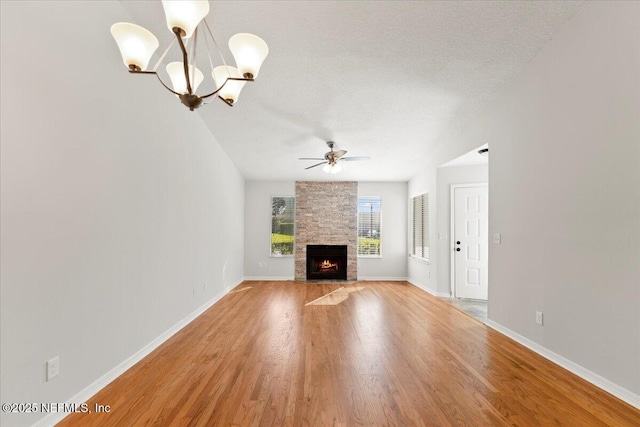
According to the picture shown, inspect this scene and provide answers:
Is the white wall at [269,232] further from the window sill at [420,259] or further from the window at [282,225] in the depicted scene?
the window sill at [420,259]

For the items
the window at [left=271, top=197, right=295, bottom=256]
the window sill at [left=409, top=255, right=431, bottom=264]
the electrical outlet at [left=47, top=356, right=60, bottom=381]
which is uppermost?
the window at [left=271, top=197, right=295, bottom=256]

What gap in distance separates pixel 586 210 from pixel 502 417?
6.01 ft

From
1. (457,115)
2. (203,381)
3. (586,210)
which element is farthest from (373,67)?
(203,381)

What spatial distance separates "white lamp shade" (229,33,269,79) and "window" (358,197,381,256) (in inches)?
243

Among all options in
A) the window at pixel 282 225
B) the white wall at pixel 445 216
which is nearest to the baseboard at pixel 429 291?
the white wall at pixel 445 216

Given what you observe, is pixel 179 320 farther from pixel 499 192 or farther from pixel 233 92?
pixel 499 192

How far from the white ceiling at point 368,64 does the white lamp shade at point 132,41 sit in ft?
4.09

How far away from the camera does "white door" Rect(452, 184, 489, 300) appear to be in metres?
5.51

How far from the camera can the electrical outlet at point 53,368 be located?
6.32 feet

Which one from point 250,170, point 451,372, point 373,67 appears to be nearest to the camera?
point 451,372

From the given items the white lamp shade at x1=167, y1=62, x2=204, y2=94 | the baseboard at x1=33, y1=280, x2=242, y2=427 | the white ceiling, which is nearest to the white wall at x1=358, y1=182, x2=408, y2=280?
the white ceiling

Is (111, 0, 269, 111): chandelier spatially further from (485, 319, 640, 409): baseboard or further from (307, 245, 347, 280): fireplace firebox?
(307, 245, 347, 280): fireplace firebox

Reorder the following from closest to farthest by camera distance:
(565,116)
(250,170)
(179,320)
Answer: (565,116) → (179,320) → (250,170)

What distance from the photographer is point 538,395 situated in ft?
7.53
